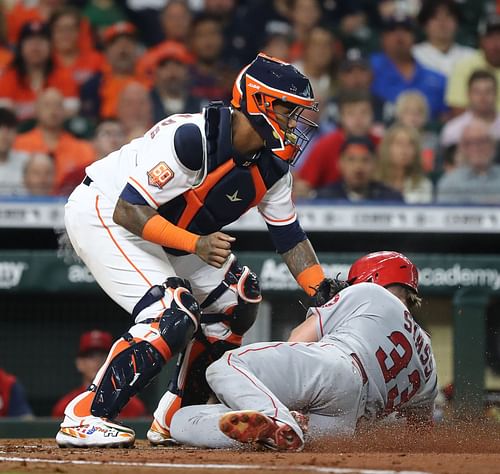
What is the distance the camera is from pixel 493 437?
16.1ft

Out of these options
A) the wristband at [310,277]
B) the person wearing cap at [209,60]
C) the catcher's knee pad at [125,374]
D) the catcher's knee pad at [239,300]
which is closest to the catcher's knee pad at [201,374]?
the catcher's knee pad at [239,300]

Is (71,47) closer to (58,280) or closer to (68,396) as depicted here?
(58,280)

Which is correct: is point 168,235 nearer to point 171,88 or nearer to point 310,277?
point 310,277

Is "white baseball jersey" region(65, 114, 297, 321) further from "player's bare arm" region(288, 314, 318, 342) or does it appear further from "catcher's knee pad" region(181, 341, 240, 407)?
"player's bare arm" region(288, 314, 318, 342)

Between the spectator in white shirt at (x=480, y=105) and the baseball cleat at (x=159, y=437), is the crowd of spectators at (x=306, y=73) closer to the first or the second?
the spectator in white shirt at (x=480, y=105)

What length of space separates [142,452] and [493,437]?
1677 millimetres

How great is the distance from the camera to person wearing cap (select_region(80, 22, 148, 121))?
30.1ft

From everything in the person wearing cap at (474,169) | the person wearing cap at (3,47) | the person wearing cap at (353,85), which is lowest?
the person wearing cap at (474,169)

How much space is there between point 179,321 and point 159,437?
0.93 metres

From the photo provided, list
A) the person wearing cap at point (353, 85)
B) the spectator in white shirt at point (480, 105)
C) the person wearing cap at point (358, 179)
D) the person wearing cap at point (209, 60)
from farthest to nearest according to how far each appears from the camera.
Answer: the person wearing cap at point (209, 60) < the person wearing cap at point (353, 85) < the spectator in white shirt at point (480, 105) < the person wearing cap at point (358, 179)

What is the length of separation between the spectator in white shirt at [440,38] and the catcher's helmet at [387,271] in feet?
16.9

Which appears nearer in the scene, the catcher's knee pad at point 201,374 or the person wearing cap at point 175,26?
the catcher's knee pad at point 201,374

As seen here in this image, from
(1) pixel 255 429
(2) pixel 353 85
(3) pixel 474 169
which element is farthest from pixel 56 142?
(1) pixel 255 429

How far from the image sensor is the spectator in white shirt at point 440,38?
9.62 m
